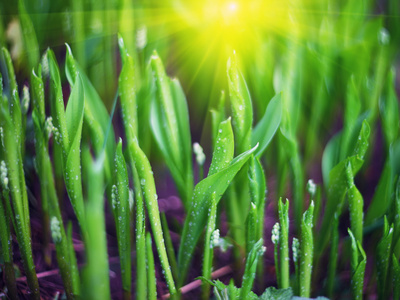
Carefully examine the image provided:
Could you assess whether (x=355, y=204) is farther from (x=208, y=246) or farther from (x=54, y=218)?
(x=54, y=218)

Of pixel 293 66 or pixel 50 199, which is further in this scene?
pixel 293 66

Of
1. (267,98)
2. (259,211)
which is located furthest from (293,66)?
(259,211)

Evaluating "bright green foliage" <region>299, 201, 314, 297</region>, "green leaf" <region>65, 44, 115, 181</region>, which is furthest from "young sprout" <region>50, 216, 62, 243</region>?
"bright green foliage" <region>299, 201, 314, 297</region>

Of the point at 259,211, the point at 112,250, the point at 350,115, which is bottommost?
the point at 112,250

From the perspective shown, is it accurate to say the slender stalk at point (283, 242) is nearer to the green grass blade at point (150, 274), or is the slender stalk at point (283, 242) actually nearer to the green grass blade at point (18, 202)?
the green grass blade at point (150, 274)

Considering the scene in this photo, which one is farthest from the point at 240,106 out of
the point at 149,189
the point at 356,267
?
the point at 356,267

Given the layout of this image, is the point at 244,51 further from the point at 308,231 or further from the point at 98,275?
the point at 98,275

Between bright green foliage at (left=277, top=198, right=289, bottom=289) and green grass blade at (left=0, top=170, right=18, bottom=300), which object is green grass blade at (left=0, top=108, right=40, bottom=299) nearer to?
green grass blade at (left=0, top=170, right=18, bottom=300)
